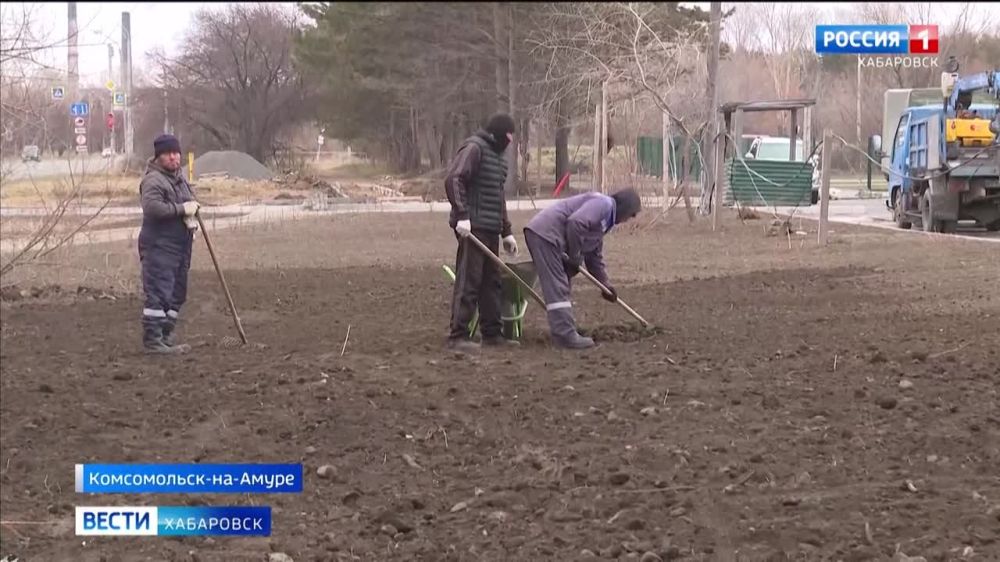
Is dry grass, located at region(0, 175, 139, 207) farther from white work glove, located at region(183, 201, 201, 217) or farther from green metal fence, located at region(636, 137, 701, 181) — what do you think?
green metal fence, located at region(636, 137, 701, 181)

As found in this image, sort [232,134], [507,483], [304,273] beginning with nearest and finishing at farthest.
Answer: [507,483] → [232,134] → [304,273]

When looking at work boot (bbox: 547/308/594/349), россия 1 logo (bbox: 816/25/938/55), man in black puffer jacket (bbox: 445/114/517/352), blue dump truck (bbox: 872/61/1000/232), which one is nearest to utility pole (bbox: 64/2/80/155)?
man in black puffer jacket (bbox: 445/114/517/352)

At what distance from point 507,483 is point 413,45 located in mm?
2165

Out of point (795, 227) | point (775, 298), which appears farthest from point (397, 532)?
point (795, 227)

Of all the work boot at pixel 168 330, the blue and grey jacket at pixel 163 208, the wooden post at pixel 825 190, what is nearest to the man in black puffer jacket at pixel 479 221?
the blue and grey jacket at pixel 163 208

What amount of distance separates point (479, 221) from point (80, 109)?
21.5 feet

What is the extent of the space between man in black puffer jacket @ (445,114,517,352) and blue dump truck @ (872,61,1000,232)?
9859mm

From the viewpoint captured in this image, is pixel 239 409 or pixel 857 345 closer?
pixel 239 409

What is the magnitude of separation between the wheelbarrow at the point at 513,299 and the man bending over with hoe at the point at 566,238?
0.22m

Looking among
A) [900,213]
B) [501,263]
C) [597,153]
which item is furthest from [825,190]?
[501,263]

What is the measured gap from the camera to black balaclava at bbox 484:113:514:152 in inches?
290

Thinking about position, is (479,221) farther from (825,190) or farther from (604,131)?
(604,131)

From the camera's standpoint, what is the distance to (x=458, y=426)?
5875 mm

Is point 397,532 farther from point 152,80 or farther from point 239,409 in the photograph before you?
point 152,80
